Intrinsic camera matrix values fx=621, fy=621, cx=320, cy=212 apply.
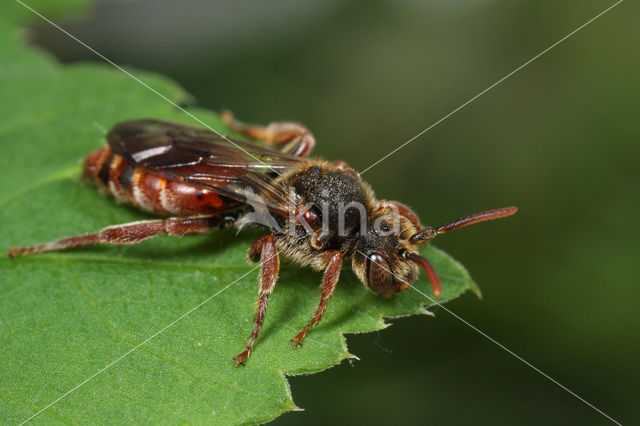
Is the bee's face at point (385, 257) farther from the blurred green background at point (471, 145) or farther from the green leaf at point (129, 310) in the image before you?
the blurred green background at point (471, 145)

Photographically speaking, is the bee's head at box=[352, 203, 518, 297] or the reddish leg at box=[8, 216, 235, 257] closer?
the bee's head at box=[352, 203, 518, 297]

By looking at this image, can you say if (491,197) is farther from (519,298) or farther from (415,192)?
(519,298)

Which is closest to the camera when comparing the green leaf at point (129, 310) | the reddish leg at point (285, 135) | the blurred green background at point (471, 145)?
the green leaf at point (129, 310)

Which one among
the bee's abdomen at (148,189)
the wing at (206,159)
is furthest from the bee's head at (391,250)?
the bee's abdomen at (148,189)

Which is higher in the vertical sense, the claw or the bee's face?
the bee's face

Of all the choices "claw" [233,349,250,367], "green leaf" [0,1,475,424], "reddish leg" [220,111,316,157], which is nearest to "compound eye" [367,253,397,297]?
"green leaf" [0,1,475,424]

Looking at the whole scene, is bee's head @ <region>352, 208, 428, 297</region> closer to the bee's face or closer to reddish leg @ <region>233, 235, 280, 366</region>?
the bee's face

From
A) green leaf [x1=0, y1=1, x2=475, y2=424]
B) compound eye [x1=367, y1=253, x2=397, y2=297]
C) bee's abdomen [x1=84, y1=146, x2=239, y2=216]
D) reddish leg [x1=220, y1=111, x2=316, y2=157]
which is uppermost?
reddish leg [x1=220, y1=111, x2=316, y2=157]
